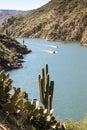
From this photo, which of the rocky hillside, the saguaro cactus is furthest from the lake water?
the saguaro cactus

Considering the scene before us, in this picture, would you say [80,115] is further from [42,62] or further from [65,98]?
[42,62]

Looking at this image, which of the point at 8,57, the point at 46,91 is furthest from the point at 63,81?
the point at 46,91

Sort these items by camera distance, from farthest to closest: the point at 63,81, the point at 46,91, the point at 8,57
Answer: the point at 8,57
the point at 63,81
the point at 46,91

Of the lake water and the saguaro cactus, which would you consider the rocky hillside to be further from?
the saguaro cactus

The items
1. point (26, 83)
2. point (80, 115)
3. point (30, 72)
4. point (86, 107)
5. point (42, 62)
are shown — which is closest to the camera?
point (80, 115)

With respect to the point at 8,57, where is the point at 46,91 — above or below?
above

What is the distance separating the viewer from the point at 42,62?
126188 millimetres

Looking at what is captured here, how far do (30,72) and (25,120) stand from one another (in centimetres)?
8417

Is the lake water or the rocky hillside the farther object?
the rocky hillside

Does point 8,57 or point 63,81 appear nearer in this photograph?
point 63,81

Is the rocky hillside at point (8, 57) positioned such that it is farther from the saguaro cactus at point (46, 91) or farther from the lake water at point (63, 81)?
the saguaro cactus at point (46, 91)

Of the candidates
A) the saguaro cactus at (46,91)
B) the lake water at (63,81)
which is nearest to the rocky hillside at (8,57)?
the lake water at (63,81)

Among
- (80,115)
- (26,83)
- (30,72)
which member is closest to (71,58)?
(30,72)

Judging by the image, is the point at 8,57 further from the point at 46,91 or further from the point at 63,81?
the point at 46,91
